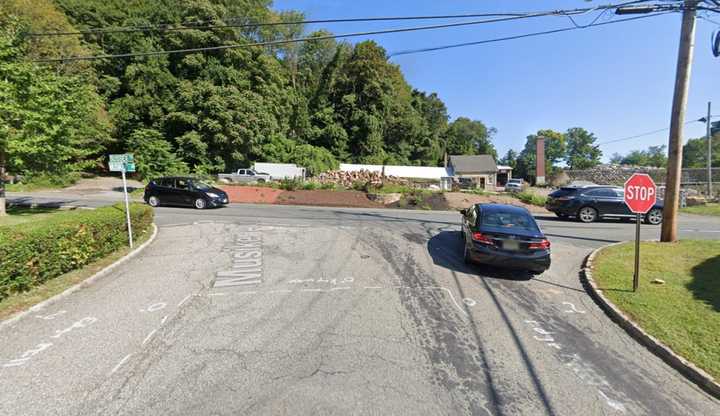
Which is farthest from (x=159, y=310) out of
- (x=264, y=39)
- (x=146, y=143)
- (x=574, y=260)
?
(x=264, y=39)

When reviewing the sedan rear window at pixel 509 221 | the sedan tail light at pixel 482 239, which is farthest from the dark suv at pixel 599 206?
the sedan tail light at pixel 482 239

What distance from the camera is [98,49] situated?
104ft

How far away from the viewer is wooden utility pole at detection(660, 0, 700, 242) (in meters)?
8.66

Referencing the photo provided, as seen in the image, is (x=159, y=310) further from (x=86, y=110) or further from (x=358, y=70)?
(x=358, y=70)

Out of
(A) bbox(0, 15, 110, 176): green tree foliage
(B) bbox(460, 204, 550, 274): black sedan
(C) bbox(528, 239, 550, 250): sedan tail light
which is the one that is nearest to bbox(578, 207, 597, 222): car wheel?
(B) bbox(460, 204, 550, 274): black sedan

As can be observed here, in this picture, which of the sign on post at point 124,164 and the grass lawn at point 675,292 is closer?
the grass lawn at point 675,292

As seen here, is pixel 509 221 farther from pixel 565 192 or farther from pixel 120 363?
pixel 565 192

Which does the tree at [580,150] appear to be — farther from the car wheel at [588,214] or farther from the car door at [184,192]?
the car door at [184,192]

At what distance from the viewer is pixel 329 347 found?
Answer: 13.2 feet

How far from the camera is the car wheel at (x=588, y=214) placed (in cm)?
1505

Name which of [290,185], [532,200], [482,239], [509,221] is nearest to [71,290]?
[482,239]

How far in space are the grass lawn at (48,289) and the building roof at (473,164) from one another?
178 ft

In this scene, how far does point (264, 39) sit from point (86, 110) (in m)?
38.6

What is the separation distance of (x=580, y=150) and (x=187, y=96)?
92.9 meters
